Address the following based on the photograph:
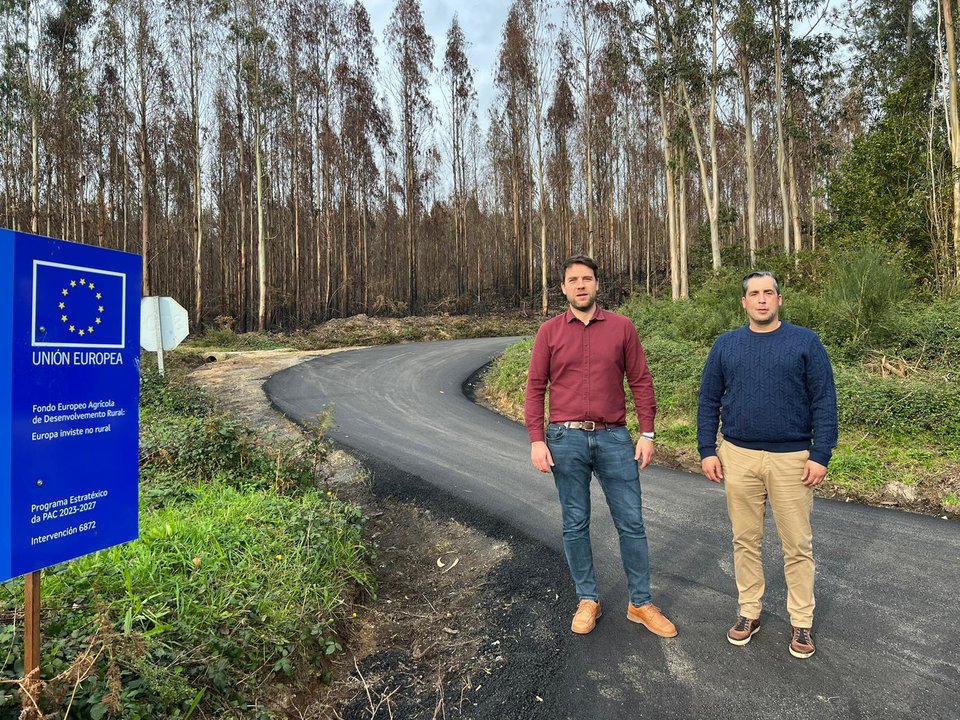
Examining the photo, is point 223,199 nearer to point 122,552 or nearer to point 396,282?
point 396,282

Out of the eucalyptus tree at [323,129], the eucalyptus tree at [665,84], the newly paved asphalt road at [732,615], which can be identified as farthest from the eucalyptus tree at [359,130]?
the newly paved asphalt road at [732,615]

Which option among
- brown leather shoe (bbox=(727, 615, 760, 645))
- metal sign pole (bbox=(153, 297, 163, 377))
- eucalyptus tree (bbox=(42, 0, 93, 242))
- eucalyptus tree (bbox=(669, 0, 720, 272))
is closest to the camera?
brown leather shoe (bbox=(727, 615, 760, 645))

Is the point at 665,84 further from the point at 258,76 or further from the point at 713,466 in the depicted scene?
the point at 713,466

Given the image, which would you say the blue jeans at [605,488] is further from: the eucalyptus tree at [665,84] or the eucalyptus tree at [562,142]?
the eucalyptus tree at [562,142]

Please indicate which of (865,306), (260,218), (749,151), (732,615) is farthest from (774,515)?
(260,218)

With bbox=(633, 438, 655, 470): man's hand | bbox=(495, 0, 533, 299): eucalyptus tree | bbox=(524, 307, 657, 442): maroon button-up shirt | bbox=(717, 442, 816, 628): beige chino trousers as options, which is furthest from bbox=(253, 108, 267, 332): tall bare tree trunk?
bbox=(717, 442, 816, 628): beige chino trousers

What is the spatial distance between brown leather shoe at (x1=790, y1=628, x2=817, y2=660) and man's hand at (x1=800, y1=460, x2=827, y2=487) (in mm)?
773

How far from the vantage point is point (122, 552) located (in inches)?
136

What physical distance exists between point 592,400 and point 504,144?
34025mm

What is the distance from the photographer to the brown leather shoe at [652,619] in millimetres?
3113

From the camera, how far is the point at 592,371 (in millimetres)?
3217

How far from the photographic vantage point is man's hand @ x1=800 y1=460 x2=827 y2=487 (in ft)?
9.24

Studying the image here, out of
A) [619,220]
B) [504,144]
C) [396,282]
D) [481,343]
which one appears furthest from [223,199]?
[619,220]

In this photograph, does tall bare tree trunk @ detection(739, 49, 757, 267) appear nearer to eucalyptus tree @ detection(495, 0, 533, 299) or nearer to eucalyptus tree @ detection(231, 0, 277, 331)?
eucalyptus tree @ detection(495, 0, 533, 299)
